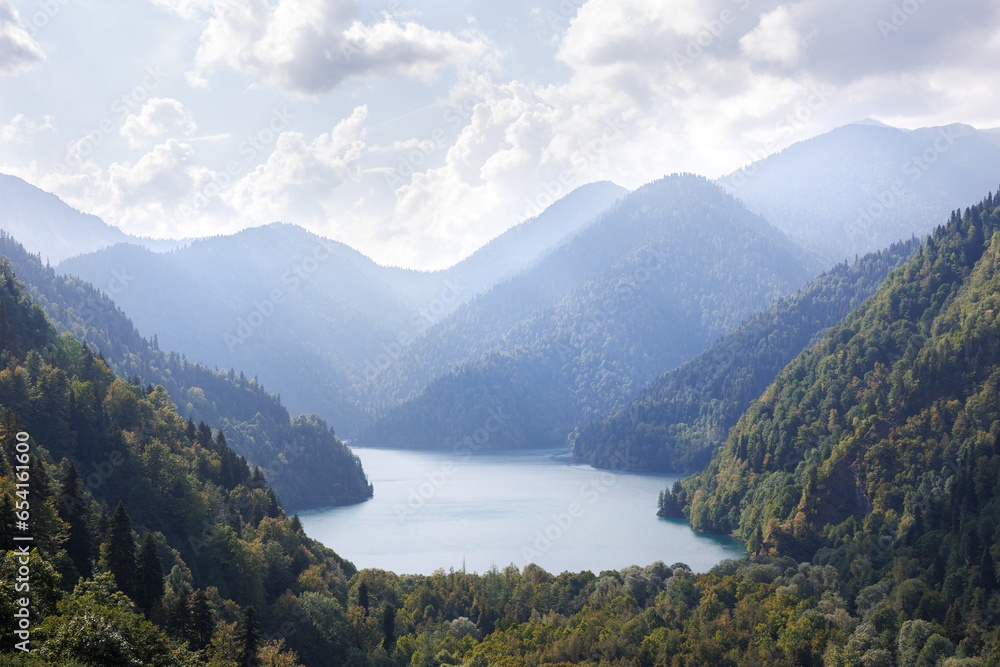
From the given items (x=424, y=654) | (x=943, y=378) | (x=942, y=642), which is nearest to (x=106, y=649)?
(x=424, y=654)

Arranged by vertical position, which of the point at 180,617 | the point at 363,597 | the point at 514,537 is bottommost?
the point at 514,537

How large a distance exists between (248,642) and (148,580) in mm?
9455

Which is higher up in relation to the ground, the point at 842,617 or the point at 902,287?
the point at 902,287

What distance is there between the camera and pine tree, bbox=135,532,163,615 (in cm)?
5788

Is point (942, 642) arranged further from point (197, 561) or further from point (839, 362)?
point (839, 362)

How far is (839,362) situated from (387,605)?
12154cm

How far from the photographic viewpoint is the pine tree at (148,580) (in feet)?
190

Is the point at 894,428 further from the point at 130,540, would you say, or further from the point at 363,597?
the point at 130,540

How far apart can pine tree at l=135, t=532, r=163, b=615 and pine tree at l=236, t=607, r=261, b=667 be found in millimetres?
7308

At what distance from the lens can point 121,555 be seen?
5819 centimetres

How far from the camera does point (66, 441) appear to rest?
85.7 metres

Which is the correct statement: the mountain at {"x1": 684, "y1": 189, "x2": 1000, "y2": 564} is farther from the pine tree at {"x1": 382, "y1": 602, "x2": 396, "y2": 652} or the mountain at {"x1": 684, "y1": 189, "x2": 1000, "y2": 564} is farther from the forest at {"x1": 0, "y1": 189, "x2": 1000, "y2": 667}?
the pine tree at {"x1": 382, "y1": 602, "x2": 396, "y2": 652}

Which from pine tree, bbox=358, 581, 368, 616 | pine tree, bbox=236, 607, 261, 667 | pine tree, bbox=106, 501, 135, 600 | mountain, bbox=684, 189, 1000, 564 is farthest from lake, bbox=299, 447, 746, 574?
pine tree, bbox=236, 607, 261, 667

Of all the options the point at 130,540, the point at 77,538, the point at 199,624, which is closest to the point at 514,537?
the point at 199,624
